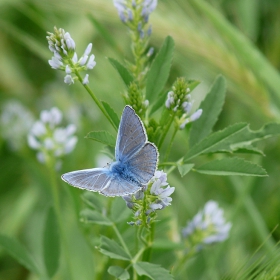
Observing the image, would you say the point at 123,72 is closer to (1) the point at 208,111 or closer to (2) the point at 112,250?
(1) the point at 208,111

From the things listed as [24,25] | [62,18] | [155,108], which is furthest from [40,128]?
[24,25]

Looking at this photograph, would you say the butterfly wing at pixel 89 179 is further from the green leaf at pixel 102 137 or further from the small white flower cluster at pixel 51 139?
the small white flower cluster at pixel 51 139

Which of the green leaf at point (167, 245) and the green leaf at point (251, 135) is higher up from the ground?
the green leaf at point (251, 135)

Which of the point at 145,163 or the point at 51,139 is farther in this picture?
the point at 51,139

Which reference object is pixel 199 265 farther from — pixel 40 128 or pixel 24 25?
pixel 24 25

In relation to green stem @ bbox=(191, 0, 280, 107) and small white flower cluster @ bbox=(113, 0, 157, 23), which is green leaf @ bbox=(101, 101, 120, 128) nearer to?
small white flower cluster @ bbox=(113, 0, 157, 23)

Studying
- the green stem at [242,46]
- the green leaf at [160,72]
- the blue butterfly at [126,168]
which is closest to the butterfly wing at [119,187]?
the blue butterfly at [126,168]

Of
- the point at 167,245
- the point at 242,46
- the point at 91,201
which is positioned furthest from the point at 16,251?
the point at 242,46
